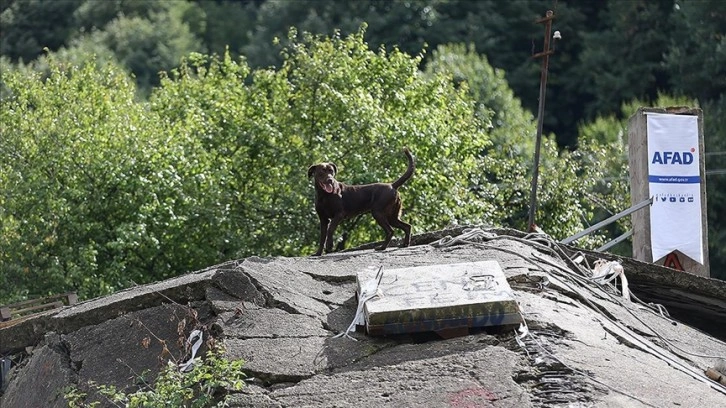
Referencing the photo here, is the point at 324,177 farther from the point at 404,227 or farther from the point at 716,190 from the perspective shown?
the point at 716,190

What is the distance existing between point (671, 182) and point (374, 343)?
270 inches

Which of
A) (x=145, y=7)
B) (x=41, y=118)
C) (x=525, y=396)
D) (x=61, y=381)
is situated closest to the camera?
(x=525, y=396)

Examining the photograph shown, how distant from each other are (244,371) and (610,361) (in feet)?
7.27

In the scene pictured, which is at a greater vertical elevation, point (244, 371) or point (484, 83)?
point (244, 371)

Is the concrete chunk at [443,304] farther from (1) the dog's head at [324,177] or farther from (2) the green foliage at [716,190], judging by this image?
(2) the green foliage at [716,190]

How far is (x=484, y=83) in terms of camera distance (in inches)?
1897

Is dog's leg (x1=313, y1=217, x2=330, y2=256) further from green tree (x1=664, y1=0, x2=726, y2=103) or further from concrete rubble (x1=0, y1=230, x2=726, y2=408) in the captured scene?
green tree (x1=664, y1=0, x2=726, y2=103)

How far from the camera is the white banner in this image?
16891 millimetres

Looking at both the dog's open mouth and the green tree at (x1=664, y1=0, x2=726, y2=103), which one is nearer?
the dog's open mouth

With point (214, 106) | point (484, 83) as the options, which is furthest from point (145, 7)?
point (214, 106)

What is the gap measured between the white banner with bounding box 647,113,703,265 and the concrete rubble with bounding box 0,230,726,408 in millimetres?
3607

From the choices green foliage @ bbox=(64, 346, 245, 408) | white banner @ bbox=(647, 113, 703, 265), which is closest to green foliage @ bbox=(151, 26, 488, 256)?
white banner @ bbox=(647, 113, 703, 265)

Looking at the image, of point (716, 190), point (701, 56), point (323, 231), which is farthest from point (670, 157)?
point (701, 56)

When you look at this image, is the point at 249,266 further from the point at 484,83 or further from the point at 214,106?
the point at 484,83
